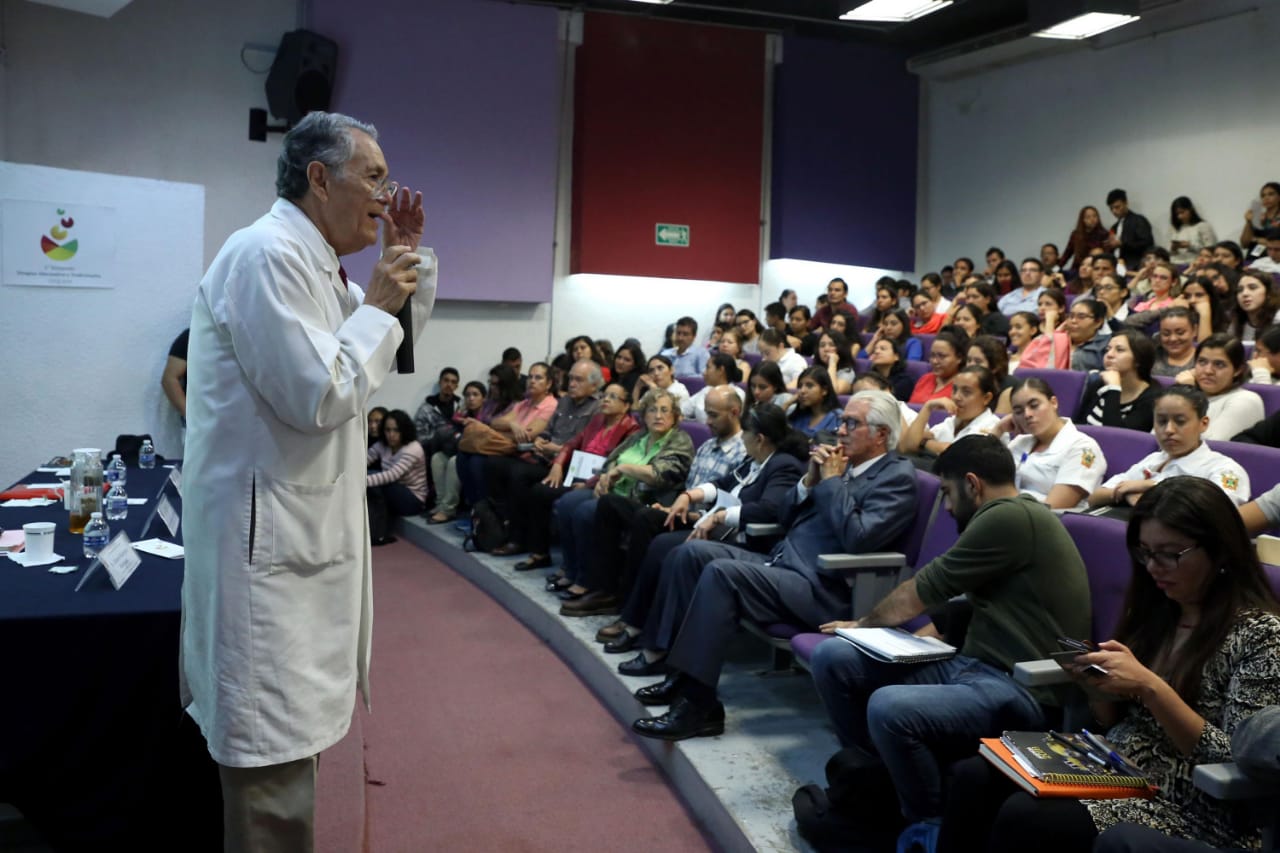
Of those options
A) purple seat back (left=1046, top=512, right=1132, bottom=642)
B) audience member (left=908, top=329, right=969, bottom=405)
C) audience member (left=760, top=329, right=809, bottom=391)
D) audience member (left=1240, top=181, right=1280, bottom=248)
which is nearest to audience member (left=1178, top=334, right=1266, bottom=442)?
audience member (left=908, top=329, right=969, bottom=405)

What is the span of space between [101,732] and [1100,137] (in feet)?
28.2

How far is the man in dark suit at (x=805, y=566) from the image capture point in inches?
113

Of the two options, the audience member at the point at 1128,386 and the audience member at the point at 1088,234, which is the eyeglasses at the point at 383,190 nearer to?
the audience member at the point at 1128,386

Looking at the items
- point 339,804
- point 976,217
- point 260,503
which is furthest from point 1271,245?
point 260,503

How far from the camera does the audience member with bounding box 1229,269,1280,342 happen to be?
4.96 meters

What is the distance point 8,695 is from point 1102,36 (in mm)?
8791

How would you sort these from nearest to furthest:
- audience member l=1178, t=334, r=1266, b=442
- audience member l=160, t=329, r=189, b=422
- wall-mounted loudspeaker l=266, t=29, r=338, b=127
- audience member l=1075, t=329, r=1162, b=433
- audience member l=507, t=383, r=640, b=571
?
audience member l=1178, t=334, r=1266, b=442 → audience member l=1075, t=329, r=1162, b=433 → audience member l=160, t=329, r=189, b=422 → audience member l=507, t=383, r=640, b=571 → wall-mounted loudspeaker l=266, t=29, r=338, b=127

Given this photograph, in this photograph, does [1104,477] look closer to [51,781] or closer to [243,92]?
[51,781]

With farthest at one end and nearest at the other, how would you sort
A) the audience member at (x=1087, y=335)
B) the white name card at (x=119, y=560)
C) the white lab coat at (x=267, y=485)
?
the audience member at (x=1087, y=335), the white name card at (x=119, y=560), the white lab coat at (x=267, y=485)

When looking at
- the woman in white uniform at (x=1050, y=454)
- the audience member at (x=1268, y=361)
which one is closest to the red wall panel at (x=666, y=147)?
the audience member at (x=1268, y=361)

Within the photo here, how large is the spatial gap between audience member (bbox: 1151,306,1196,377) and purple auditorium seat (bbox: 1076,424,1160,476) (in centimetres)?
113

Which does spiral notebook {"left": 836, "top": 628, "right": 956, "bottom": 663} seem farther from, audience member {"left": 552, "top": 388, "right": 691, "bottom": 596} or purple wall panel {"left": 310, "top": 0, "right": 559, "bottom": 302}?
purple wall panel {"left": 310, "top": 0, "right": 559, "bottom": 302}

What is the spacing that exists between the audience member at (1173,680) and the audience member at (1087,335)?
139 inches

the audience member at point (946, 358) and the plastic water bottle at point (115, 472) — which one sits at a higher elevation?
the audience member at point (946, 358)
